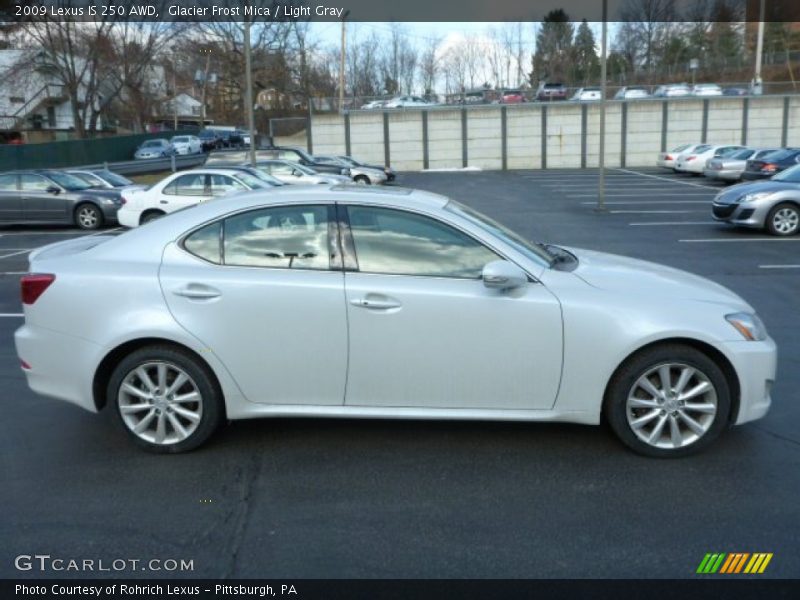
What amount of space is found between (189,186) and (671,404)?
13.0 meters

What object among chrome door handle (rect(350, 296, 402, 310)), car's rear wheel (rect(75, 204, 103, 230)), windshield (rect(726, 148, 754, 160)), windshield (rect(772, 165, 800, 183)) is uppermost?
chrome door handle (rect(350, 296, 402, 310))

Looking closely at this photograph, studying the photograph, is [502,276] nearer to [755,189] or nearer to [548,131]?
[755,189]

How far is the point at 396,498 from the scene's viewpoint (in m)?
3.99

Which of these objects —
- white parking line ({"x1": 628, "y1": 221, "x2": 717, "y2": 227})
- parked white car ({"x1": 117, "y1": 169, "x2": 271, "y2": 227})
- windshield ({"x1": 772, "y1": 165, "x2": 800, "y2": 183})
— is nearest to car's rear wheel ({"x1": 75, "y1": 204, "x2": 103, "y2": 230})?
parked white car ({"x1": 117, "y1": 169, "x2": 271, "y2": 227})

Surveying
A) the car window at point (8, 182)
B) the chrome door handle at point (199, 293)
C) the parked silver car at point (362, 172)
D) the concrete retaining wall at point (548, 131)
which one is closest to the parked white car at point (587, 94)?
the concrete retaining wall at point (548, 131)

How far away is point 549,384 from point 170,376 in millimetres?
2226

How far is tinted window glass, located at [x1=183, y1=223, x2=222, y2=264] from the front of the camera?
452 cm

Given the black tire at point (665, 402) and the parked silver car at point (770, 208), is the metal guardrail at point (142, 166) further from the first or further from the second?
the black tire at point (665, 402)

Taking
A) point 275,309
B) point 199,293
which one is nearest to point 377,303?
point 275,309

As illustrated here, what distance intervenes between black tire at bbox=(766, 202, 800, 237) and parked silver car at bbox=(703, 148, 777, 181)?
563 inches

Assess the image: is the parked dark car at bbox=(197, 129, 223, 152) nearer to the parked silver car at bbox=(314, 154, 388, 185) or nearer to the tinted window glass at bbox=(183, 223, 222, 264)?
the parked silver car at bbox=(314, 154, 388, 185)

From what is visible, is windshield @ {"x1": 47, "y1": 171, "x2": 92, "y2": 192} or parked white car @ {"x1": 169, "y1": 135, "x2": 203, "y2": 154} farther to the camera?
parked white car @ {"x1": 169, "y1": 135, "x2": 203, "y2": 154}

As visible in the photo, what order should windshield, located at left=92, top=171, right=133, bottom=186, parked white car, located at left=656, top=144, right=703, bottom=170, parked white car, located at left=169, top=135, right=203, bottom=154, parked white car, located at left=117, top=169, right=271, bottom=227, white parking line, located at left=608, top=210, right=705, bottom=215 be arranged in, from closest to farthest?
parked white car, located at left=117, top=169, right=271, bottom=227, white parking line, located at left=608, top=210, right=705, bottom=215, windshield, located at left=92, top=171, right=133, bottom=186, parked white car, located at left=656, top=144, right=703, bottom=170, parked white car, located at left=169, top=135, right=203, bottom=154

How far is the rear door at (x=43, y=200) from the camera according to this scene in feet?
57.5
